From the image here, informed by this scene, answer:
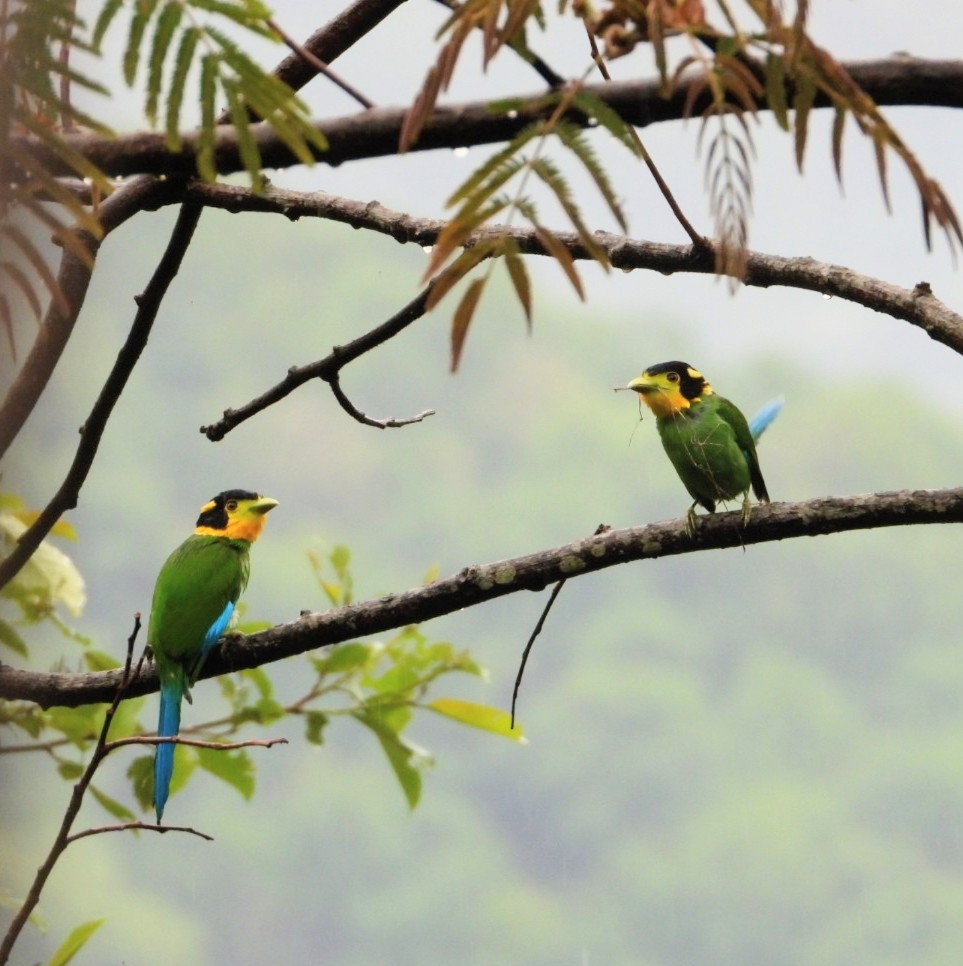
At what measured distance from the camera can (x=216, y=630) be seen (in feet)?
9.07

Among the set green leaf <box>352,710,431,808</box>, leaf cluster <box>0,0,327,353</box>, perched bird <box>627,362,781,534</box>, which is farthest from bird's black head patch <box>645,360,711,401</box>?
leaf cluster <box>0,0,327,353</box>

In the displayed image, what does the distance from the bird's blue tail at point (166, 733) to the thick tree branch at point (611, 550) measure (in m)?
0.57

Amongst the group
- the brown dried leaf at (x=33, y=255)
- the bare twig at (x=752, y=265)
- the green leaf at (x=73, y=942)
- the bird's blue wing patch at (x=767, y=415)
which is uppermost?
the bird's blue wing patch at (x=767, y=415)

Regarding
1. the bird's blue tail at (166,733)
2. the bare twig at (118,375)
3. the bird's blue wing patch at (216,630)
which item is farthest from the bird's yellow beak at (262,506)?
the bare twig at (118,375)

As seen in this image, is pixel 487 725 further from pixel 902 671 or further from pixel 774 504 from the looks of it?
pixel 902 671

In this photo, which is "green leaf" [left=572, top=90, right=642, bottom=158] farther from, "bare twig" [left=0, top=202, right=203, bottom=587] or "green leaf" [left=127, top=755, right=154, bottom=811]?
"green leaf" [left=127, top=755, right=154, bottom=811]

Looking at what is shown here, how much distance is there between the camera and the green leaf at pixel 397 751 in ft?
8.22

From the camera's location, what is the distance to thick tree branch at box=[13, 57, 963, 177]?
0.88 meters

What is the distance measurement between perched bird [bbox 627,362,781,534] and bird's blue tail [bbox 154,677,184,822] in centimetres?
110

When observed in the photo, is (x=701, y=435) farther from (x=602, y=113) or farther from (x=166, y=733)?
(x=602, y=113)

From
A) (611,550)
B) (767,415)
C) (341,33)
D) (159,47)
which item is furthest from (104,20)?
(767,415)

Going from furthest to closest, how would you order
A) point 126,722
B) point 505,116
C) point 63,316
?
point 126,722 → point 63,316 → point 505,116

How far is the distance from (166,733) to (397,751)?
521mm

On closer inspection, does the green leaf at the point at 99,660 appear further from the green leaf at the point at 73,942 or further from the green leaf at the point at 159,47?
the green leaf at the point at 159,47
